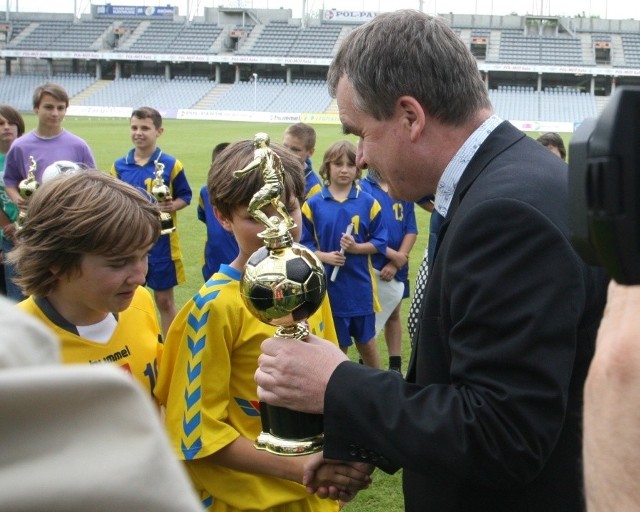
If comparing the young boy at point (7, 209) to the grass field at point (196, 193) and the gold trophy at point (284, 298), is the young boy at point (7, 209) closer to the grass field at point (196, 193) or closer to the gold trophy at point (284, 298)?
the grass field at point (196, 193)

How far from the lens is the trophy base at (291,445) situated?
6.82 ft

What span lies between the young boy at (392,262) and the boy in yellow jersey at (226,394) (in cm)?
391

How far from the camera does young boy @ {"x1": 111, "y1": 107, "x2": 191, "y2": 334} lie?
24.8 feet

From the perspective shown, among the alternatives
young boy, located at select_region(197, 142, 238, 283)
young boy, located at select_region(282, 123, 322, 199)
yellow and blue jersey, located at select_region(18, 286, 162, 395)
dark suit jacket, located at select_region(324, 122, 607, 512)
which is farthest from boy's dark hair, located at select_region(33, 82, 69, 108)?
dark suit jacket, located at select_region(324, 122, 607, 512)

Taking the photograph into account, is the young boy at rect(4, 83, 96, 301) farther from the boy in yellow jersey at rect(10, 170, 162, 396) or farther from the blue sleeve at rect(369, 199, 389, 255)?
the boy in yellow jersey at rect(10, 170, 162, 396)

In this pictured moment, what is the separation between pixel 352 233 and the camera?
6.29 metres

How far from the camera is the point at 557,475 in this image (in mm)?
1869

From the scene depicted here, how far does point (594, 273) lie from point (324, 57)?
2362 inches

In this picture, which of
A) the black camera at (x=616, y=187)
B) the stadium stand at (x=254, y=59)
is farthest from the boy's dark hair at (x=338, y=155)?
the stadium stand at (x=254, y=59)

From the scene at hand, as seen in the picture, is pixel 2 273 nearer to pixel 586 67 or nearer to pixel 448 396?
pixel 448 396

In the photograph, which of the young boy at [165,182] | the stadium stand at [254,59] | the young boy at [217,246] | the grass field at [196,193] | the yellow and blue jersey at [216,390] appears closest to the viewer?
the yellow and blue jersey at [216,390]

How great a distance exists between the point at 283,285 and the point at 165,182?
5924 mm

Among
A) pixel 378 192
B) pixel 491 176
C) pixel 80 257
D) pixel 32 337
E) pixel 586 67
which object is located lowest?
pixel 586 67

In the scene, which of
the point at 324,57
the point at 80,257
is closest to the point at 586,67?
the point at 324,57
